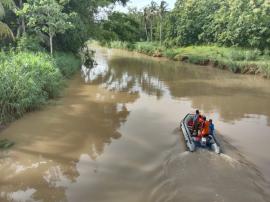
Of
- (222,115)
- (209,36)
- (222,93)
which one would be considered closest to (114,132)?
(222,115)

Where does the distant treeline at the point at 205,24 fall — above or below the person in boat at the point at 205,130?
above

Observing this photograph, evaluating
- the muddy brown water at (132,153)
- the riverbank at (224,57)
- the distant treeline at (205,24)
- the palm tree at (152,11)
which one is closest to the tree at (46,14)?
the muddy brown water at (132,153)

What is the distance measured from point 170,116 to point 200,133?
519 cm

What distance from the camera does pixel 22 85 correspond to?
1435 centimetres

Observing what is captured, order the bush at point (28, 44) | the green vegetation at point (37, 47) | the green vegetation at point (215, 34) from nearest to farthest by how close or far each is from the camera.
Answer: the green vegetation at point (37, 47)
the bush at point (28, 44)
the green vegetation at point (215, 34)

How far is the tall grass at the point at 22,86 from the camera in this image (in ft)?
44.7

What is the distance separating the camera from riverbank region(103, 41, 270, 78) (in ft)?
107

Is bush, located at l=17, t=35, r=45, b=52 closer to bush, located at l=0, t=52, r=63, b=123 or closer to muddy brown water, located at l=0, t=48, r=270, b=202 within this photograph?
muddy brown water, located at l=0, t=48, r=270, b=202

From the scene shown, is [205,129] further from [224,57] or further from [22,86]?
[224,57]

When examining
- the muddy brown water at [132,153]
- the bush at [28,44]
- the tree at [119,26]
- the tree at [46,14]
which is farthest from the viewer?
the tree at [119,26]

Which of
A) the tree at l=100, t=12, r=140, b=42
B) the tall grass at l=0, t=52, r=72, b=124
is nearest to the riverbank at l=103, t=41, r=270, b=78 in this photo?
the tree at l=100, t=12, r=140, b=42

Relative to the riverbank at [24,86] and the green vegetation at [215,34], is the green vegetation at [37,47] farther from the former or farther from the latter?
the green vegetation at [215,34]

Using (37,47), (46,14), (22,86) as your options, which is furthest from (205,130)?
(46,14)

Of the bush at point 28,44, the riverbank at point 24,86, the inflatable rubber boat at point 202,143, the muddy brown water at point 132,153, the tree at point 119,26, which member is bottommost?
the muddy brown water at point 132,153
